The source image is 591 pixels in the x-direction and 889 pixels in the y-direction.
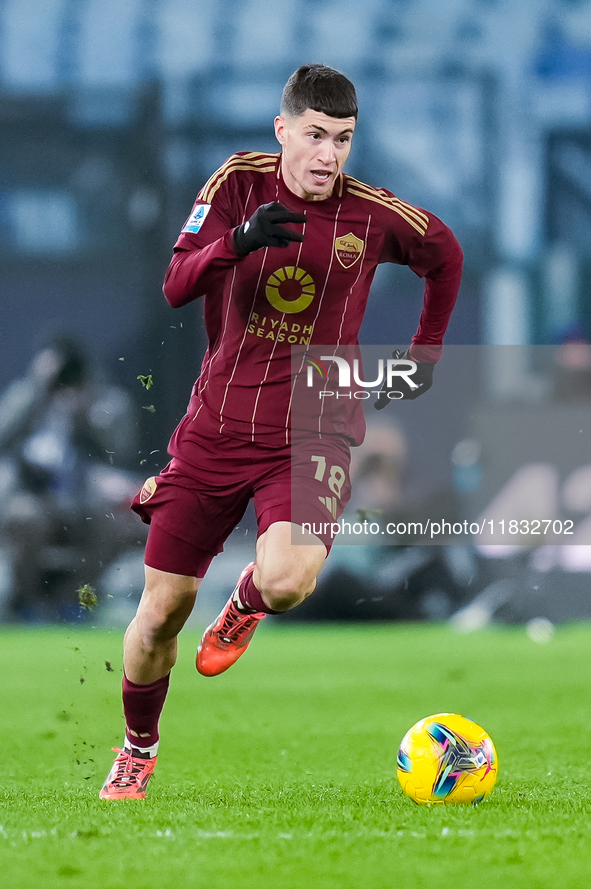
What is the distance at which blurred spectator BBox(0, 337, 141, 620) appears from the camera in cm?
857

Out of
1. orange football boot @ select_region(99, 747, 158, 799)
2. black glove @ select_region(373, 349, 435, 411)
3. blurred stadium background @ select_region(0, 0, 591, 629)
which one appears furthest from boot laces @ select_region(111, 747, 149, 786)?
blurred stadium background @ select_region(0, 0, 591, 629)

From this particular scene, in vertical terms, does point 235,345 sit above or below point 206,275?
below

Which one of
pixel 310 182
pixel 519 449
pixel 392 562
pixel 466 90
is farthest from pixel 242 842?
pixel 466 90

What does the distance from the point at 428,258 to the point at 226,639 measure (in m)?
1.50

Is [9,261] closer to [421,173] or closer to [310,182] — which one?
[421,173]

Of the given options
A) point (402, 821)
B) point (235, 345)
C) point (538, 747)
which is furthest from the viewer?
point (538, 747)

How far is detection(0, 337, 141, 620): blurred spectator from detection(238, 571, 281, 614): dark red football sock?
4.49 metres

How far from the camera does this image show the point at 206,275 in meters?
3.45

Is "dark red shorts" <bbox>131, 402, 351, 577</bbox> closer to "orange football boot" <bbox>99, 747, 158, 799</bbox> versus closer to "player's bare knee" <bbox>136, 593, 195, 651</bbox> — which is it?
"player's bare knee" <bbox>136, 593, 195, 651</bbox>

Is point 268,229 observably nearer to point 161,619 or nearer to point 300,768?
point 161,619

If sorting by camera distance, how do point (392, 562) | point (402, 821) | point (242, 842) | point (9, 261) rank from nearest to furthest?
point (242, 842) → point (402, 821) → point (392, 562) → point (9, 261)

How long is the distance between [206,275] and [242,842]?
5.25 feet

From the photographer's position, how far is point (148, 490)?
12.6ft

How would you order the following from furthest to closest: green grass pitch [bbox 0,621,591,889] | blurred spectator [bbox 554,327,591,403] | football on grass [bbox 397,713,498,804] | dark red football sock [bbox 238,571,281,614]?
blurred spectator [bbox 554,327,591,403]
dark red football sock [bbox 238,571,281,614]
football on grass [bbox 397,713,498,804]
green grass pitch [bbox 0,621,591,889]
